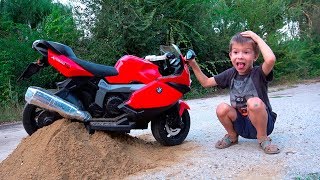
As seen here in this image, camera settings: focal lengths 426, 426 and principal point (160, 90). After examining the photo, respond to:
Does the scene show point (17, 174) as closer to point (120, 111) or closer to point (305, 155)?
point (120, 111)

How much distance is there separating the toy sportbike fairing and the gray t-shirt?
1.55ft

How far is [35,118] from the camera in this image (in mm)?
4277

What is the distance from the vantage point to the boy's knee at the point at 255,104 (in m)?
3.86

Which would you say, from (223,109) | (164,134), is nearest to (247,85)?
(223,109)

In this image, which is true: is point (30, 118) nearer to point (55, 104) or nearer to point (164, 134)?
point (55, 104)

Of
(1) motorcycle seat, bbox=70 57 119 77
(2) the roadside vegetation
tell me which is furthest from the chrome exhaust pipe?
(2) the roadside vegetation

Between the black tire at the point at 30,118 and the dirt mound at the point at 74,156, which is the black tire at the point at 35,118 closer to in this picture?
the black tire at the point at 30,118

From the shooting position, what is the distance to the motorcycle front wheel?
4207mm

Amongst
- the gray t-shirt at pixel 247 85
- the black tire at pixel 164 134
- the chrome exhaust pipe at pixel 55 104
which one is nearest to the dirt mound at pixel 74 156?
the chrome exhaust pipe at pixel 55 104

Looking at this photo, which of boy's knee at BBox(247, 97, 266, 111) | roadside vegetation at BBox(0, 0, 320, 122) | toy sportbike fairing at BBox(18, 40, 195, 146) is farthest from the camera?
roadside vegetation at BBox(0, 0, 320, 122)

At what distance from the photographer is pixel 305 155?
3.72 m

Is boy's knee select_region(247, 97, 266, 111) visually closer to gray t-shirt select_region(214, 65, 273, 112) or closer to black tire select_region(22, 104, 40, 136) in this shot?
gray t-shirt select_region(214, 65, 273, 112)

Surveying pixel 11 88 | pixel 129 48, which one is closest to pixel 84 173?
pixel 11 88

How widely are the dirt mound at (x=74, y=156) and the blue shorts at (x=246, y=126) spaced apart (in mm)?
707
